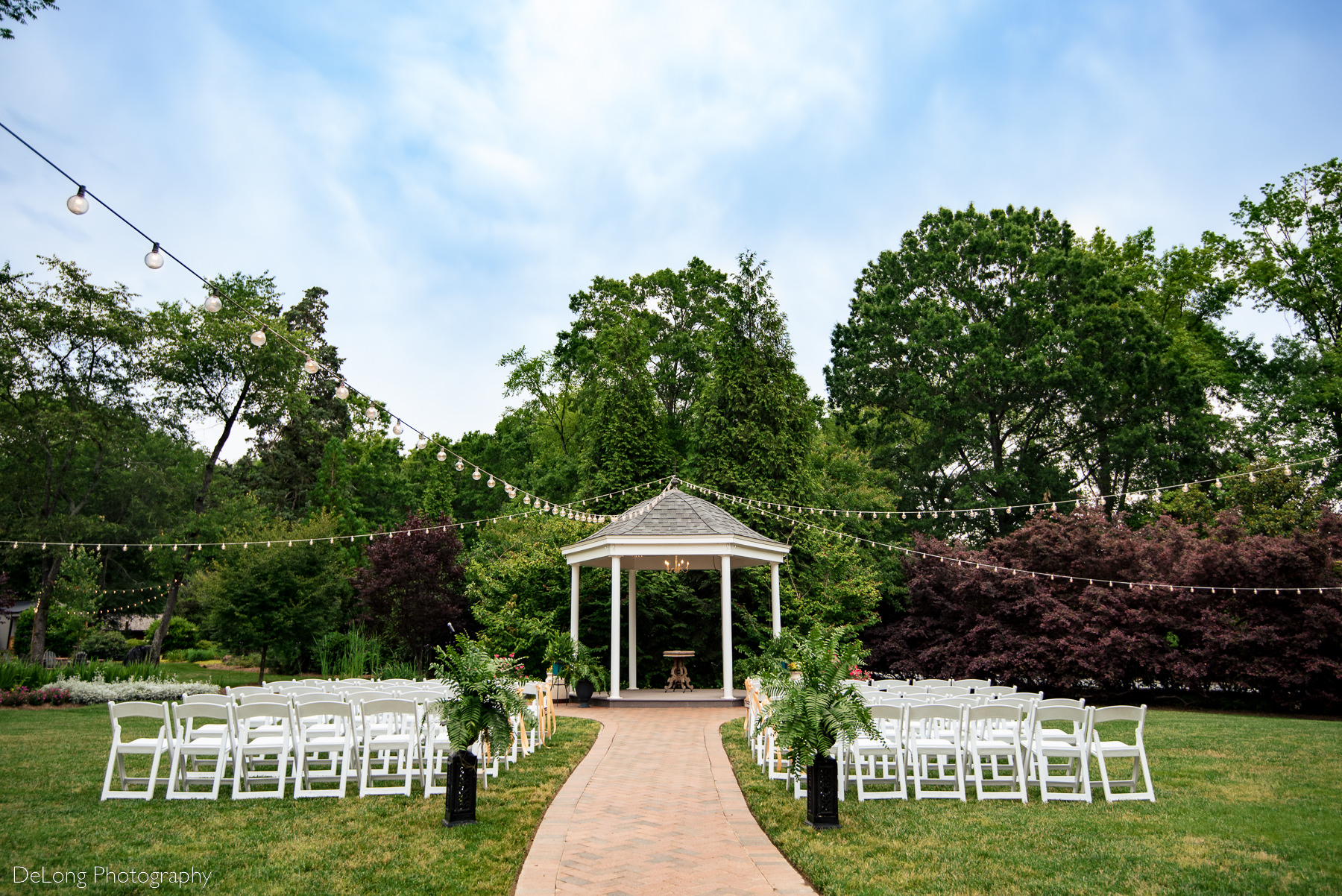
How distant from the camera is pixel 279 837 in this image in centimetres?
560

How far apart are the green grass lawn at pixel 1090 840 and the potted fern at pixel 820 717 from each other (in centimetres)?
22

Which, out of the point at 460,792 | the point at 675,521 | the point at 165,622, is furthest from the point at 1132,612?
the point at 165,622

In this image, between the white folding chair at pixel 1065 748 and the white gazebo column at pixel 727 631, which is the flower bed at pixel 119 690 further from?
the white folding chair at pixel 1065 748

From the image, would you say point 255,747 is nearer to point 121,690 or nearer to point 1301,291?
point 121,690

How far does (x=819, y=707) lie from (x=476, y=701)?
257 centimetres

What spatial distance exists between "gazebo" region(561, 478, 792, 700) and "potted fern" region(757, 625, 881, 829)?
357 inches

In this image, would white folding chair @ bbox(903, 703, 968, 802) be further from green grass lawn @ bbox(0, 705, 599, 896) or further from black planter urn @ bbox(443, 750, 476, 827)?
black planter urn @ bbox(443, 750, 476, 827)

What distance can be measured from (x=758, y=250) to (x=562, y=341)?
1068cm

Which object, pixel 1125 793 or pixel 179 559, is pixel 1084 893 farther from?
pixel 179 559

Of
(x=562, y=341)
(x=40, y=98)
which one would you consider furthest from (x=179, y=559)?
(x=40, y=98)

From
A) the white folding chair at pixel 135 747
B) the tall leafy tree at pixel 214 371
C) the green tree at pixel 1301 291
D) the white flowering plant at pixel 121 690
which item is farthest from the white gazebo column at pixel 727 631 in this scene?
the tall leafy tree at pixel 214 371

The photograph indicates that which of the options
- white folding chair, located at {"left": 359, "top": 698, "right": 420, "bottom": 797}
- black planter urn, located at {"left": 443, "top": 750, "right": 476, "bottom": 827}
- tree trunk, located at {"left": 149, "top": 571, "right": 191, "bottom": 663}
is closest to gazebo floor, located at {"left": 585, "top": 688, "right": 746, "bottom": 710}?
white folding chair, located at {"left": 359, "top": 698, "right": 420, "bottom": 797}

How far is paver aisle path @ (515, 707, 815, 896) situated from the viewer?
4676 millimetres

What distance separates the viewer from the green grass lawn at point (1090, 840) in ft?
15.5
